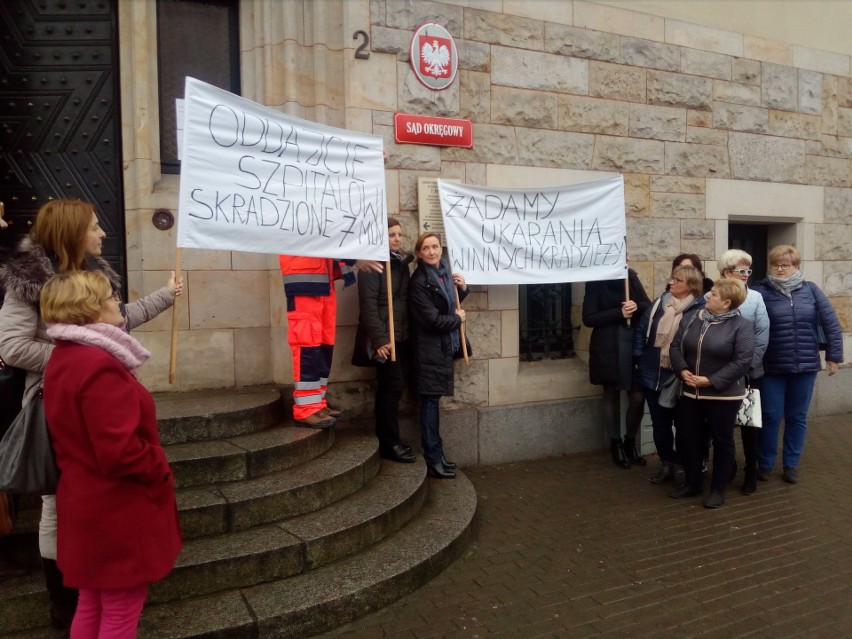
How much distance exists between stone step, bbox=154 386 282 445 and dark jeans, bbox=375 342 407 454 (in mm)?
784

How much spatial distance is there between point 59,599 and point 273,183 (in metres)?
2.59

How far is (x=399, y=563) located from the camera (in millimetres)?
3846

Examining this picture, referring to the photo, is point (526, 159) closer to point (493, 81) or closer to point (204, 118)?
point (493, 81)

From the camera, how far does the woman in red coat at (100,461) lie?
2.46 meters

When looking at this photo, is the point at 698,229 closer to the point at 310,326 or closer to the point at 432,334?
the point at 432,334

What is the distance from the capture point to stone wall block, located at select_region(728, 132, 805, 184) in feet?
24.9

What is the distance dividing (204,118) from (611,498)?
404 centimetres

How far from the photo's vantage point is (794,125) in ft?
26.2

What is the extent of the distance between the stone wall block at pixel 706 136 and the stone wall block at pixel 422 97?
2.81 m

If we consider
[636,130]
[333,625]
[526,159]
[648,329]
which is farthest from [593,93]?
[333,625]

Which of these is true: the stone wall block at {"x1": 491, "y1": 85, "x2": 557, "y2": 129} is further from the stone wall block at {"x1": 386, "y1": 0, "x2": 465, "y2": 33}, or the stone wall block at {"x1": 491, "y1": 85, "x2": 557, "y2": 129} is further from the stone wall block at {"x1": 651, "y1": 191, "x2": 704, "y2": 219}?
Answer: the stone wall block at {"x1": 651, "y1": 191, "x2": 704, "y2": 219}

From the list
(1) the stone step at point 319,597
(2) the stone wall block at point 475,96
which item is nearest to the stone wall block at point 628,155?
(2) the stone wall block at point 475,96

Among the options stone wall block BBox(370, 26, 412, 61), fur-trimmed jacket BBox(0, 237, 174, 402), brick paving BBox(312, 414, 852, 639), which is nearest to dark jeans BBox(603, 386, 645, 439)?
brick paving BBox(312, 414, 852, 639)

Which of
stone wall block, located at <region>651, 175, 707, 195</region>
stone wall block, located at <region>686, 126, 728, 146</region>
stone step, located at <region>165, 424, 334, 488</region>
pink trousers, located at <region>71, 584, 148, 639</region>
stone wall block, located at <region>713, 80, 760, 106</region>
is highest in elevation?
stone wall block, located at <region>713, 80, 760, 106</region>
